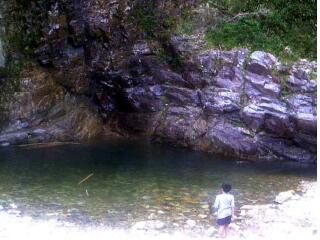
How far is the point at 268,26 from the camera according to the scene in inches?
784

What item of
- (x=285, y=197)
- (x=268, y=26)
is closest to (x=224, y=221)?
(x=285, y=197)

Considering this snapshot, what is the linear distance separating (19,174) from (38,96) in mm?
6662

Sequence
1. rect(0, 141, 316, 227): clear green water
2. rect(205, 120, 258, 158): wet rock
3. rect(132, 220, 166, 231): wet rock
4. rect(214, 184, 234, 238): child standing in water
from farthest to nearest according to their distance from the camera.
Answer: rect(205, 120, 258, 158): wet rock < rect(0, 141, 316, 227): clear green water < rect(132, 220, 166, 231): wet rock < rect(214, 184, 234, 238): child standing in water

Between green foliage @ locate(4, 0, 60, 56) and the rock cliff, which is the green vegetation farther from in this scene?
green foliage @ locate(4, 0, 60, 56)

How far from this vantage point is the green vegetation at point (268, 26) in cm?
1897

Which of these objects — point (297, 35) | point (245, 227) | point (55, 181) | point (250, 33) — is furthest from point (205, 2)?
point (245, 227)

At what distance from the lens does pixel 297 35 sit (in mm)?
19359

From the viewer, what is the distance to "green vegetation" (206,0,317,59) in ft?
62.2

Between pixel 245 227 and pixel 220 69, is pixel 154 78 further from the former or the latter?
pixel 245 227

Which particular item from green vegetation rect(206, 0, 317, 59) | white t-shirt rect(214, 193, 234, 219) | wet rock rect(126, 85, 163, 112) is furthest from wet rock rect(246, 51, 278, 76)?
white t-shirt rect(214, 193, 234, 219)

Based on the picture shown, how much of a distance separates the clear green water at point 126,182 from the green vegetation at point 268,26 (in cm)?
454

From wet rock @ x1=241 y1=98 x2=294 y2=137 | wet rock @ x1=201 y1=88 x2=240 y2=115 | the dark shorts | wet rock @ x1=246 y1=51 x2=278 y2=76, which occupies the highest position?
wet rock @ x1=246 y1=51 x2=278 y2=76

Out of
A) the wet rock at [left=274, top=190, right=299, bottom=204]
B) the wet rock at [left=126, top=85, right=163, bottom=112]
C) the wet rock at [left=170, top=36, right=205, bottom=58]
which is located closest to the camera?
the wet rock at [left=274, top=190, right=299, bottom=204]

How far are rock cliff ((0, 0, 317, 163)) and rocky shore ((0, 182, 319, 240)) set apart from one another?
6110mm
